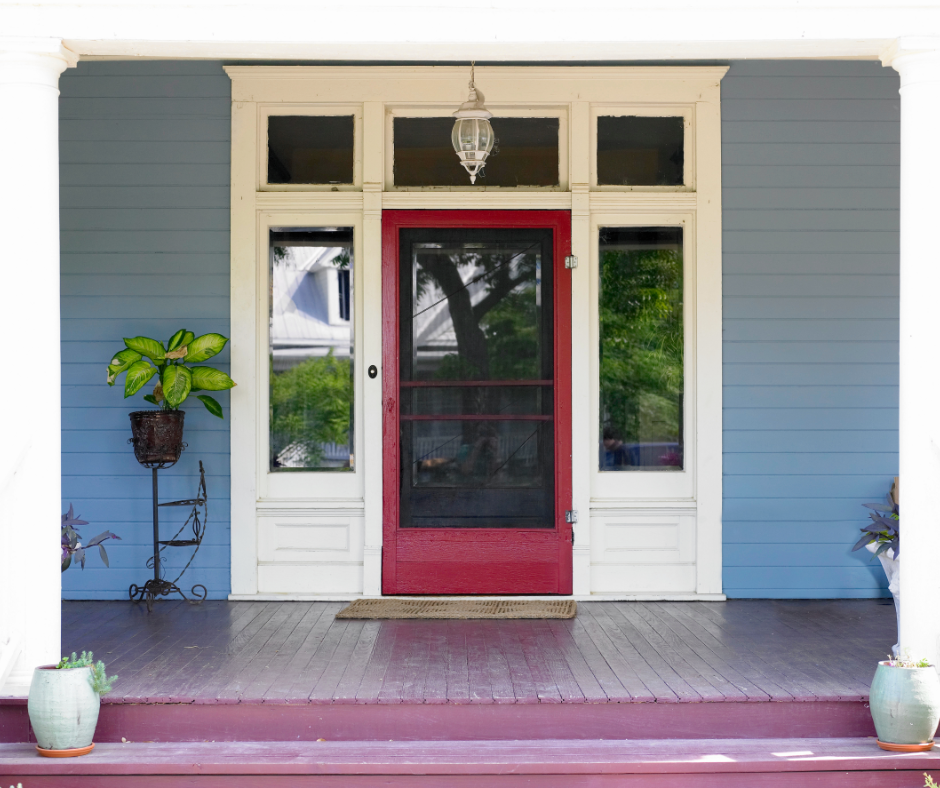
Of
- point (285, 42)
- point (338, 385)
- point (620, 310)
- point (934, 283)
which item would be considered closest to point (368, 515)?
point (338, 385)

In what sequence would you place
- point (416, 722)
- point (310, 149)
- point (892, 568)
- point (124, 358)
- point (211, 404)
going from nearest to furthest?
point (416, 722), point (892, 568), point (124, 358), point (211, 404), point (310, 149)

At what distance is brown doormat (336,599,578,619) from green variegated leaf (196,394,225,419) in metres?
1.11

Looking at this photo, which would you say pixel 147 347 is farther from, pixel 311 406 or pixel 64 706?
pixel 64 706

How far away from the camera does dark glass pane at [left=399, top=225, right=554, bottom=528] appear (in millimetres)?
4766

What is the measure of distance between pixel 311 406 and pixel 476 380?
2.79ft

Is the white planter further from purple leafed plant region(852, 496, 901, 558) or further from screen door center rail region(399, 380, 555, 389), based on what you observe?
screen door center rail region(399, 380, 555, 389)

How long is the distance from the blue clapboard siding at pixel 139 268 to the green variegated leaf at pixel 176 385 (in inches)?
15.3

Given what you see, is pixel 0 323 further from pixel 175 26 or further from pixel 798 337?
pixel 798 337

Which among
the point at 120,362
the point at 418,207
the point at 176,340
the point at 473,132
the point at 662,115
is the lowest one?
the point at 120,362

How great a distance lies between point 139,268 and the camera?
4754 mm

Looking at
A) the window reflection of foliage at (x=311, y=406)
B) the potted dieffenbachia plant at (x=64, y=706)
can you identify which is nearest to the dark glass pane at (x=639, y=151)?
the window reflection of foliage at (x=311, y=406)

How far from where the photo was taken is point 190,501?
4523 mm

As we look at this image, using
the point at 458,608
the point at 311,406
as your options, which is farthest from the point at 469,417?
the point at 458,608

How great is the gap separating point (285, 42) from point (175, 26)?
0.36 meters
